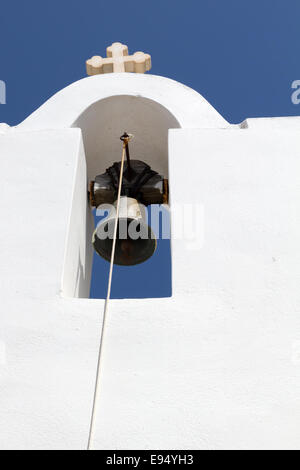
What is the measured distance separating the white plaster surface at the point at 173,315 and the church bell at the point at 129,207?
0.16 meters

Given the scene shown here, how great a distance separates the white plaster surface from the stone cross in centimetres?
87

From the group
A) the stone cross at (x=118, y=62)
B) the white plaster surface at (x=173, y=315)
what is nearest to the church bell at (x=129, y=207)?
the white plaster surface at (x=173, y=315)

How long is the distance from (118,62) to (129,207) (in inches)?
48.9

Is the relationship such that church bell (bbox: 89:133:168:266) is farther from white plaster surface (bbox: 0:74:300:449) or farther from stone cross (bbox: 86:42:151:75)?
stone cross (bbox: 86:42:151:75)

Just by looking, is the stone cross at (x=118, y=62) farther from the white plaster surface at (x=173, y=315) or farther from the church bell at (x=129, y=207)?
the white plaster surface at (x=173, y=315)

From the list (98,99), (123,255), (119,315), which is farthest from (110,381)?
(98,99)

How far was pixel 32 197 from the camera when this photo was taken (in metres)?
3.51

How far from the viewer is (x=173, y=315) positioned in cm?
295

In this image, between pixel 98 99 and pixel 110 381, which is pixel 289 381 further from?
pixel 98 99

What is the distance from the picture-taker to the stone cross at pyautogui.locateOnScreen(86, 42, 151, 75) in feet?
15.0

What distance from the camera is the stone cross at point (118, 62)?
459 centimetres

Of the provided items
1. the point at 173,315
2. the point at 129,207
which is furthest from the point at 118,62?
the point at 173,315

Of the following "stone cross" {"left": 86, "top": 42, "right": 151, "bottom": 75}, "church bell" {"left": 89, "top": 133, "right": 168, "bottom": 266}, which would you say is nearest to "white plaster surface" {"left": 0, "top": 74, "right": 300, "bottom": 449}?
"church bell" {"left": 89, "top": 133, "right": 168, "bottom": 266}
